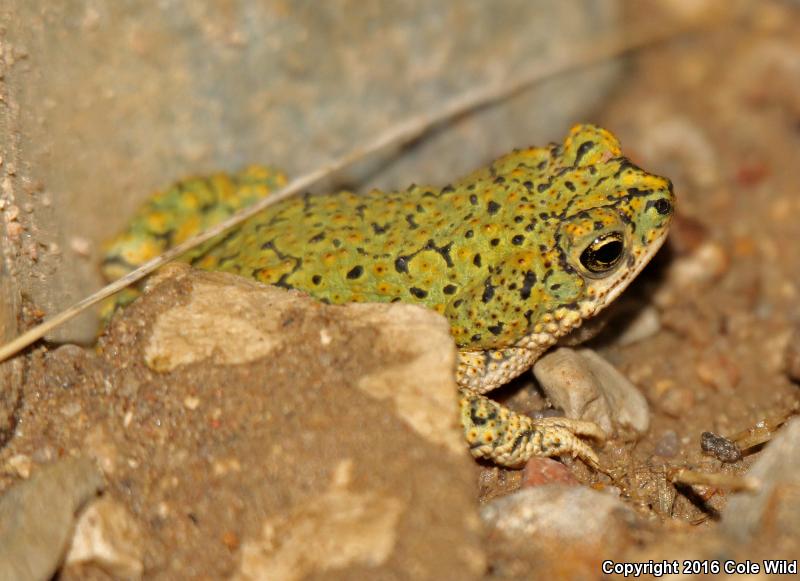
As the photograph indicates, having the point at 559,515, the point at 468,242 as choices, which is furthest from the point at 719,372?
the point at 559,515

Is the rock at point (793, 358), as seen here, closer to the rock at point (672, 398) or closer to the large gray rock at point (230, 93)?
the rock at point (672, 398)

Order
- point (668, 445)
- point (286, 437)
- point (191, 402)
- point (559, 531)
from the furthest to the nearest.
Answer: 1. point (668, 445)
2. point (191, 402)
3. point (286, 437)
4. point (559, 531)

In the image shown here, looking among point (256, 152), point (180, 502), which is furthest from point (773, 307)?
point (180, 502)

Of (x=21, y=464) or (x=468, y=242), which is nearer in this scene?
(x=21, y=464)

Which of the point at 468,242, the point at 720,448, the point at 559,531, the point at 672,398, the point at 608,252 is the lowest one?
the point at 672,398

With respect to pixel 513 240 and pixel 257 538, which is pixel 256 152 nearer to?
pixel 513 240

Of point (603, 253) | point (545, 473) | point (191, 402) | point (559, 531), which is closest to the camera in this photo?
point (559, 531)

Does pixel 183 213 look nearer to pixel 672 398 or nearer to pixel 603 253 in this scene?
pixel 603 253

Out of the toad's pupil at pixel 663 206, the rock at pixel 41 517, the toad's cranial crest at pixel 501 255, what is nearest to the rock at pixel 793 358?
the toad's cranial crest at pixel 501 255
